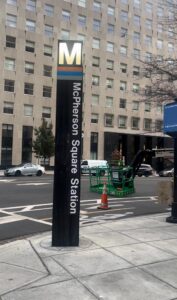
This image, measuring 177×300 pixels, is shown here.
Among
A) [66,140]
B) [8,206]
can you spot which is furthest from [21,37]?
[66,140]

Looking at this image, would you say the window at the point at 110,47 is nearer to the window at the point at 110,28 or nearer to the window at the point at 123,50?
the window at the point at 123,50

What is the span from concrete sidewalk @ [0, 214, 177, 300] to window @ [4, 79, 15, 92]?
46.7 meters

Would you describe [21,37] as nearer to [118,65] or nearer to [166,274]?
[118,65]

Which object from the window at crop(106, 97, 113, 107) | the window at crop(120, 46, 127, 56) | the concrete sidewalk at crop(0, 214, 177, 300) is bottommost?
the concrete sidewalk at crop(0, 214, 177, 300)

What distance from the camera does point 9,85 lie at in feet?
176

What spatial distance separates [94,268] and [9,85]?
49856 mm

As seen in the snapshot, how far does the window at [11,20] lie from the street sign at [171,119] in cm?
4751

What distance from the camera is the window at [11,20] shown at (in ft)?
175

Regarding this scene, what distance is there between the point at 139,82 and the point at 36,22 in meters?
19.8

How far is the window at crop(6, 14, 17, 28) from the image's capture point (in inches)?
2104

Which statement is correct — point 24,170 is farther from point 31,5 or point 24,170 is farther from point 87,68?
point 31,5

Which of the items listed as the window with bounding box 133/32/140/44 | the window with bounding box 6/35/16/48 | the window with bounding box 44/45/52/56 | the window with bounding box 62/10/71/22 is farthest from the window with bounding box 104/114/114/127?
the window with bounding box 6/35/16/48

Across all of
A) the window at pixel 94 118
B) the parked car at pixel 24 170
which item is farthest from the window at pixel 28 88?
the parked car at pixel 24 170

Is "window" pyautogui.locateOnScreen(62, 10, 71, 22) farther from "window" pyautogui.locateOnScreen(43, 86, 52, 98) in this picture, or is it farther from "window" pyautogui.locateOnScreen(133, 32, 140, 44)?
"window" pyautogui.locateOnScreen(133, 32, 140, 44)
